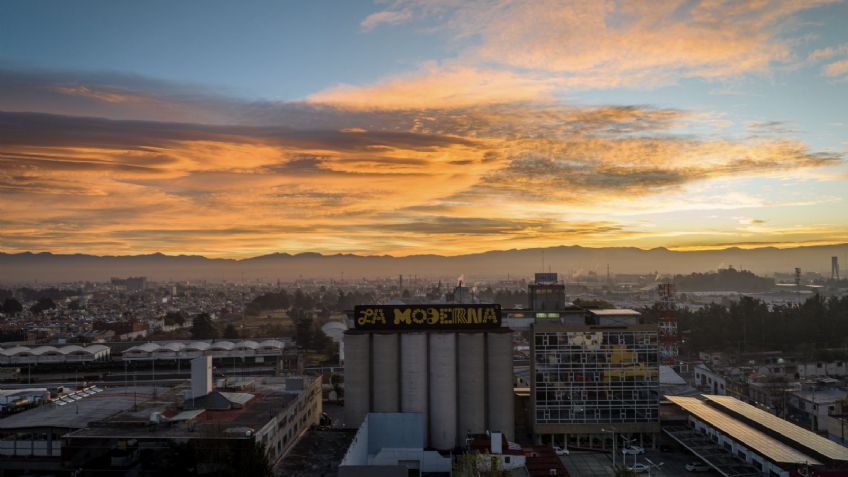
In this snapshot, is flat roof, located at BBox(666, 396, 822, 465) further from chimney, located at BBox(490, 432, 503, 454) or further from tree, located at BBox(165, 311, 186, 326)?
tree, located at BBox(165, 311, 186, 326)

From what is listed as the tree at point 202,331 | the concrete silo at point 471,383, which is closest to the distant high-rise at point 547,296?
the concrete silo at point 471,383

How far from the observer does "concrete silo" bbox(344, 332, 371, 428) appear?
139 feet

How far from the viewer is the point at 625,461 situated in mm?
40438

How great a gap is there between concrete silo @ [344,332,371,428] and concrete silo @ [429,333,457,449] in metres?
4.64

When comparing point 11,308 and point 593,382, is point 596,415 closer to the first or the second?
point 593,382

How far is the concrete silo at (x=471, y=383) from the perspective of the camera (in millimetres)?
41625

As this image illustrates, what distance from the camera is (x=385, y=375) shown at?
42438 mm

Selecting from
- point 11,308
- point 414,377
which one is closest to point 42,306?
point 11,308

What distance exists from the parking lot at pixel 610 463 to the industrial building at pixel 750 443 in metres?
1.15

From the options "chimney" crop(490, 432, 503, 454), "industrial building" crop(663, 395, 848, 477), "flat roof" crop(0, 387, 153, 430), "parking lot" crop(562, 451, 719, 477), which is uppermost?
"flat roof" crop(0, 387, 153, 430)

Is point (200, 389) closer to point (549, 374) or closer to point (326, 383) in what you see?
point (549, 374)

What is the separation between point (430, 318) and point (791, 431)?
24.8 m

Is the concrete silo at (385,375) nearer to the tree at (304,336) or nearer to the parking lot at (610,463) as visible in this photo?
the parking lot at (610,463)

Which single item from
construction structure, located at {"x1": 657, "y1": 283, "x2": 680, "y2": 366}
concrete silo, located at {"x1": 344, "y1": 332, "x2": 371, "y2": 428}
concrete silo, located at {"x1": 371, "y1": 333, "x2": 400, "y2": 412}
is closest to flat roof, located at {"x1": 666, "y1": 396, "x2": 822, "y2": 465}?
concrete silo, located at {"x1": 371, "y1": 333, "x2": 400, "y2": 412}
